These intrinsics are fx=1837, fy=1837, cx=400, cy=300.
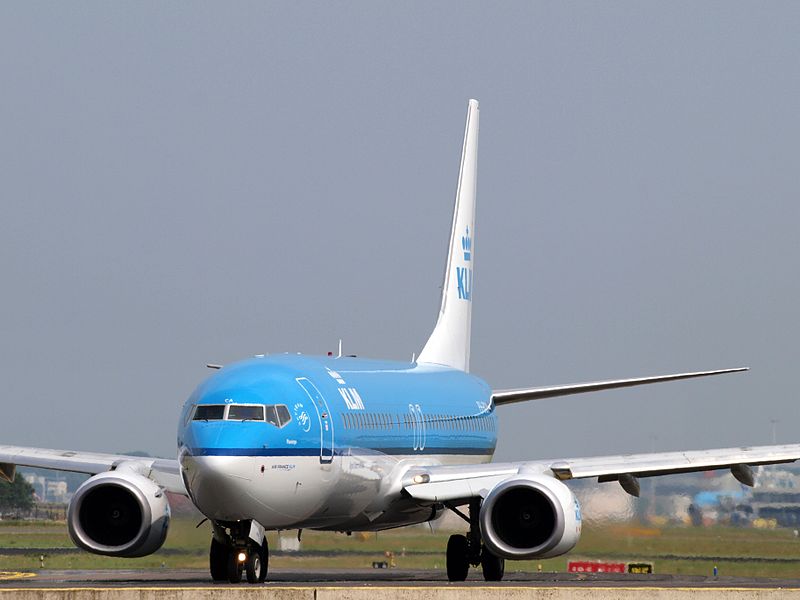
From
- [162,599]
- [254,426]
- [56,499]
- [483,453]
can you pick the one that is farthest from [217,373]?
[56,499]

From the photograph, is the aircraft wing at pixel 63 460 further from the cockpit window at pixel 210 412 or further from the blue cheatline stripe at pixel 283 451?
the cockpit window at pixel 210 412

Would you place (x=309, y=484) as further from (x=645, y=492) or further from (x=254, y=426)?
(x=645, y=492)

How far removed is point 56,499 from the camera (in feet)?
156

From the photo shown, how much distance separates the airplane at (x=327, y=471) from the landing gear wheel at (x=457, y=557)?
0.03 metres

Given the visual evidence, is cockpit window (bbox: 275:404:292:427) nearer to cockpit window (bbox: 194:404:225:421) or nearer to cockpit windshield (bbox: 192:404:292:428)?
cockpit windshield (bbox: 192:404:292:428)

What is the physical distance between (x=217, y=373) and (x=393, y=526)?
7425 mm

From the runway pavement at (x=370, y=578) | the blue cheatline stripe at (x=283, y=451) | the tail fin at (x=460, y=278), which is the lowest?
the runway pavement at (x=370, y=578)

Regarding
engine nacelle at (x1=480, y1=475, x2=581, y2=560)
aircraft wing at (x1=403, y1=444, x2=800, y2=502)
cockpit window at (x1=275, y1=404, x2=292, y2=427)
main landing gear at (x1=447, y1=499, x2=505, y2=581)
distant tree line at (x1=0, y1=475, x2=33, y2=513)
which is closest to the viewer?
cockpit window at (x1=275, y1=404, x2=292, y2=427)

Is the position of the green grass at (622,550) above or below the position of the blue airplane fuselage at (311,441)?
below

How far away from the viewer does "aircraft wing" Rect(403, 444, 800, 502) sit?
31.7 m

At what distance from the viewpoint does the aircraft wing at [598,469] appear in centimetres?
3166

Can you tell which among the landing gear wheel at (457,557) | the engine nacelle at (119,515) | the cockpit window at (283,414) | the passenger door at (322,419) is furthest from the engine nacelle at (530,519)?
the engine nacelle at (119,515)

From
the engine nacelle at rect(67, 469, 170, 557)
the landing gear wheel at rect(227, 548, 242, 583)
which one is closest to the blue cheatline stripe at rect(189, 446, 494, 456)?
the landing gear wheel at rect(227, 548, 242, 583)

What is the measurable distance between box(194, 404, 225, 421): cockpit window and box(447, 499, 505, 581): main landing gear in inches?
286
